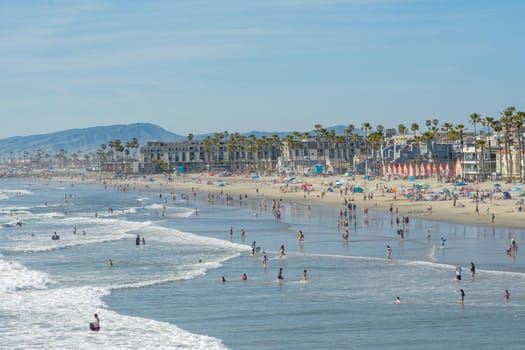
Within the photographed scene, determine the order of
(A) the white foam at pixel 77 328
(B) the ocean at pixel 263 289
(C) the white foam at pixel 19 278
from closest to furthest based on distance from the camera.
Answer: (A) the white foam at pixel 77 328, (B) the ocean at pixel 263 289, (C) the white foam at pixel 19 278

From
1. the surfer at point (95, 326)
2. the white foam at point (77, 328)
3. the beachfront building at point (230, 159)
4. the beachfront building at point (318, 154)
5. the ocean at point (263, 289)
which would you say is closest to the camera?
the white foam at point (77, 328)

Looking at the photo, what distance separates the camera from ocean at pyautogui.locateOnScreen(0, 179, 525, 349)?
24750mm

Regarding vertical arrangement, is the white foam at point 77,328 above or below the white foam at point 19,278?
below

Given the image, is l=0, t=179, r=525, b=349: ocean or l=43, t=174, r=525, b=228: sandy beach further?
l=43, t=174, r=525, b=228: sandy beach

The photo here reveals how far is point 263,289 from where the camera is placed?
32250 mm

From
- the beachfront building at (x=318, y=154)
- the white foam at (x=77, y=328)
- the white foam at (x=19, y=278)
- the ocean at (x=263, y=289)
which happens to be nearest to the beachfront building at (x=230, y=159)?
the beachfront building at (x=318, y=154)

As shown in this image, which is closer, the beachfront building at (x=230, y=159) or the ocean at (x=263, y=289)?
the ocean at (x=263, y=289)

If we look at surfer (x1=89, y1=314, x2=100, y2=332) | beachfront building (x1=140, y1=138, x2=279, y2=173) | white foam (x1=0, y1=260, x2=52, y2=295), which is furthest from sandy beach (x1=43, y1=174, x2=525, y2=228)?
beachfront building (x1=140, y1=138, x2=279, y2=173)

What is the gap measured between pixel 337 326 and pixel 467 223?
32.3 m

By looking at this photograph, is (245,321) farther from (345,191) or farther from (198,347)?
(345,191)

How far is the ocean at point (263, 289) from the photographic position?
2475 cm

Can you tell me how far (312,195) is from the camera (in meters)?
91.4

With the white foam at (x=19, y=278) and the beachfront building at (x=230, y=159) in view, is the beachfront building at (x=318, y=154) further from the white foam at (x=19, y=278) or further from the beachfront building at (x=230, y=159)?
the white foam at (x=19, y=278)

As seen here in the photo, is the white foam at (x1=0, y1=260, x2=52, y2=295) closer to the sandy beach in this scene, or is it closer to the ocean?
the ocean
